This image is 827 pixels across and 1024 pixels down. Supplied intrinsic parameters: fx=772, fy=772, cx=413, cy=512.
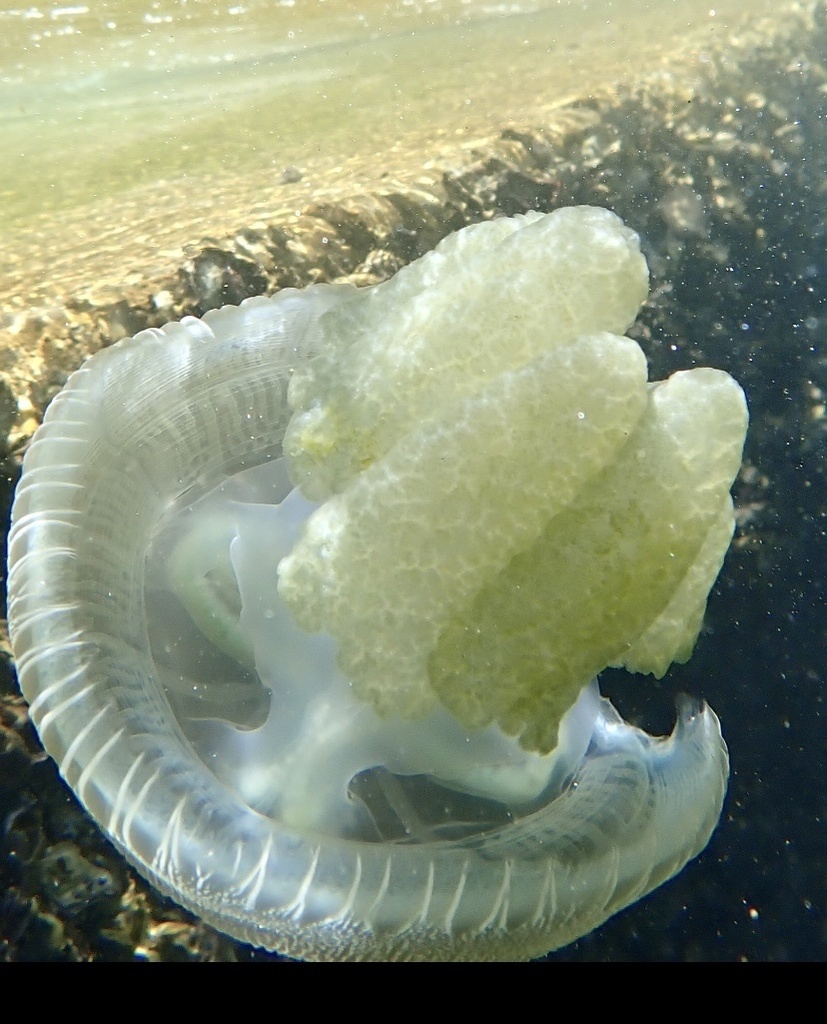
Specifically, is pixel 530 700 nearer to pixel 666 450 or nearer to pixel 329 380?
pixel 666 450

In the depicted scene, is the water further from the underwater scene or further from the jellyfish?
the jellyfish

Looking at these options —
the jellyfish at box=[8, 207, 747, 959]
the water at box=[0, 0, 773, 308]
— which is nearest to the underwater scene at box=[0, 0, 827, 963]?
the jellyfish at box=[8, 207, 747, 959]

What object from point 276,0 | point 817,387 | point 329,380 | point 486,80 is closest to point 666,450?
point 329,380

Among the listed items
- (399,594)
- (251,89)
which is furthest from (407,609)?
(251,89)

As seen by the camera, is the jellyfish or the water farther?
the water

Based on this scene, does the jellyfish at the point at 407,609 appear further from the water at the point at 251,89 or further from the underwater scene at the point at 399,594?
the water at the point at 251,89

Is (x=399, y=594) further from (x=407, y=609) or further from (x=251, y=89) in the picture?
(x=251, y=89)

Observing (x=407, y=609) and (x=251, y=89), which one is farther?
(x=251, y=89)

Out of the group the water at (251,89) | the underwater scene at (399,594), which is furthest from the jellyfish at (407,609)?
the water at (251,89)
